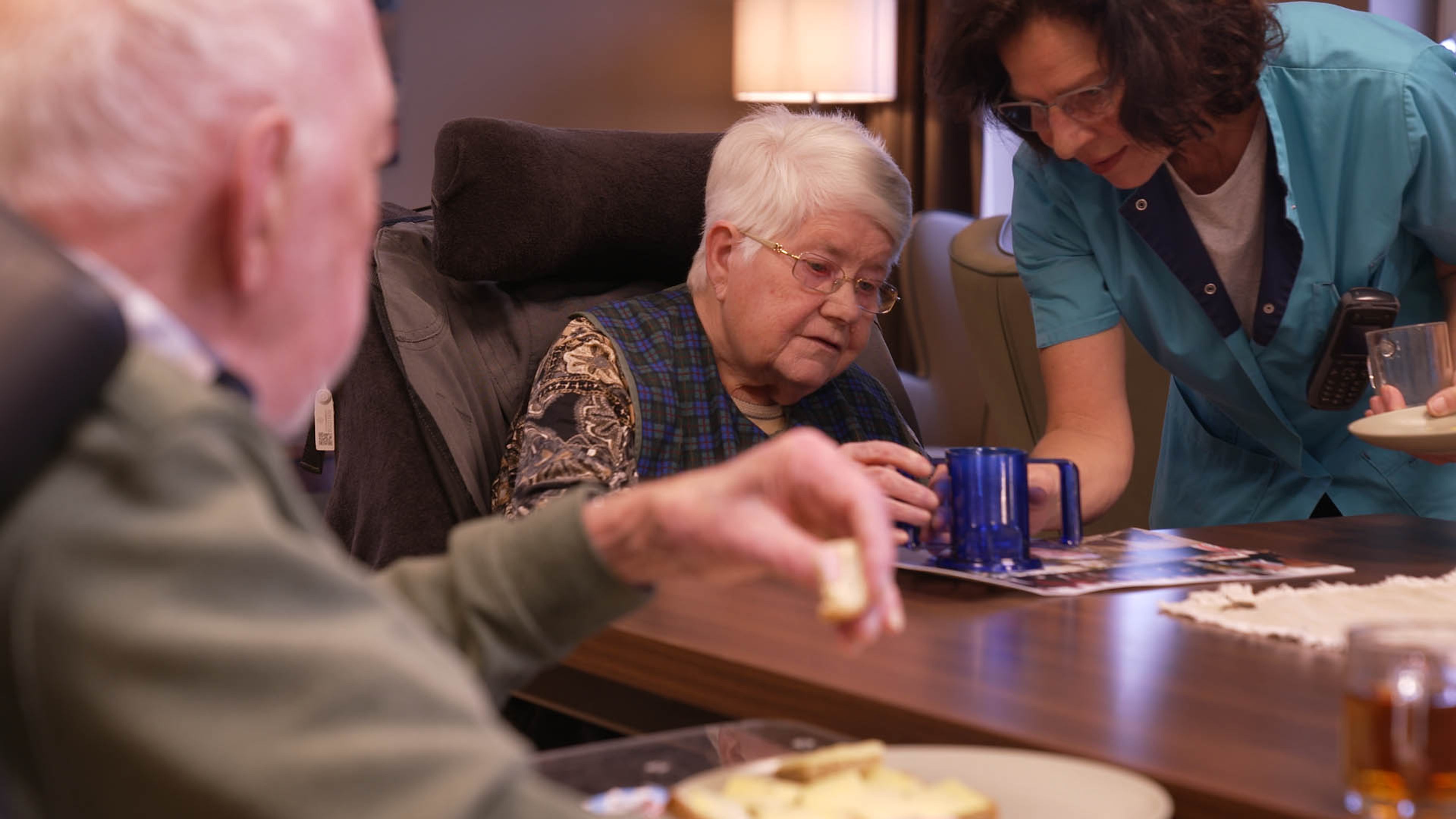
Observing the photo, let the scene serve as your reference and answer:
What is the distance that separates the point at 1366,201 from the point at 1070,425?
419mm

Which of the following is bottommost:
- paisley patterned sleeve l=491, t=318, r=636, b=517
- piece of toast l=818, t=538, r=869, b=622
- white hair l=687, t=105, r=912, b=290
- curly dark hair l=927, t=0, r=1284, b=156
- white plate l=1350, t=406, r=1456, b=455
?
paisley patterned sleeve l=491, t=318, r=636, b=517

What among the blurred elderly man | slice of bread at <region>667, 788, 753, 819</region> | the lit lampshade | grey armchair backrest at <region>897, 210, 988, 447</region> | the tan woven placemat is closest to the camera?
the blurred elderly man

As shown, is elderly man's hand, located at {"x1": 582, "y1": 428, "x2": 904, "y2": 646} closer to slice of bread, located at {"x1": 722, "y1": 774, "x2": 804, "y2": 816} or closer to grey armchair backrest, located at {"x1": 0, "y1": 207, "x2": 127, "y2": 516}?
slice of bread, located at {"x1": 722, "y1": 774, "x2": 804, "y2": 816}

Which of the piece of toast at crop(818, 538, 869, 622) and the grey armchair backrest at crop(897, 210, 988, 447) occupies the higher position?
the piece of toast at crop(818, 538, 869, 622)

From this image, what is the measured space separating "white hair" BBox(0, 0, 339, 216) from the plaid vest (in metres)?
1.19

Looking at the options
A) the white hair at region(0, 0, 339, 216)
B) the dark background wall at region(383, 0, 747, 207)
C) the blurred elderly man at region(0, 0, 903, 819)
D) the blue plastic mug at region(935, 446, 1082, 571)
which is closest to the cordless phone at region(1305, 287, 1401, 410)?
the blue plastic mug at region(935, 446, 1082, 571)

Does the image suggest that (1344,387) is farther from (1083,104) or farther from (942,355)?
(942,355)

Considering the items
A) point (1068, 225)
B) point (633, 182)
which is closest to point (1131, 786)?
point (1068, 225)

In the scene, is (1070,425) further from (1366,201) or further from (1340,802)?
(1340,802)

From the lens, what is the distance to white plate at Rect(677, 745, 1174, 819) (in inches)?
25.5

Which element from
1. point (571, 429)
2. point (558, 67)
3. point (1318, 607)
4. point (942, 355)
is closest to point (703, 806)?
point (1318, 607)

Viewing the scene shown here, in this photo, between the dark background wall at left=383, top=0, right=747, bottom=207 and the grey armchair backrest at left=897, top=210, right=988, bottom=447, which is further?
the dark background wall at left=383, top=0, right=747, bottom=207

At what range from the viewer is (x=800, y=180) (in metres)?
1.80

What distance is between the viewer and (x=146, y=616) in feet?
1.41
